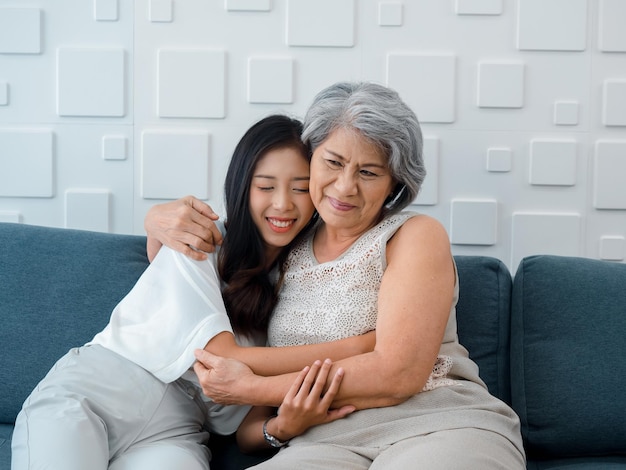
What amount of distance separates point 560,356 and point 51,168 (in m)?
1.67

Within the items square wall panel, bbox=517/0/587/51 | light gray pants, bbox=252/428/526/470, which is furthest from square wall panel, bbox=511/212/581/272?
light gray pants, bbox=252/428/526/470

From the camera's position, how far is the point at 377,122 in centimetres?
188

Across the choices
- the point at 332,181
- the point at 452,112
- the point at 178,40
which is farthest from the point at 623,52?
the point at 178,40

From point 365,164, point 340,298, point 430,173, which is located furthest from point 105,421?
point 430,173

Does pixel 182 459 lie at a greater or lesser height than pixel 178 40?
lesser

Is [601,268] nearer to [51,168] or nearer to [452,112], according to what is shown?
[452,112]

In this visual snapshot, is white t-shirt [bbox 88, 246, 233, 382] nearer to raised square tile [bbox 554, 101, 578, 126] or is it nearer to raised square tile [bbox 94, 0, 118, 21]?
raised square tile [bbox 94, 0, 118, 21]


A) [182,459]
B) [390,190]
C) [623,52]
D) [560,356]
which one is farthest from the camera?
[623,52]

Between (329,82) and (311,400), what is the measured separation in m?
1.17

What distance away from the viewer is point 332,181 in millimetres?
1940

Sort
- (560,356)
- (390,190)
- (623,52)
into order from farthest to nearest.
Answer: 1. (623,52)
2. (560,356)
3. (390,190)

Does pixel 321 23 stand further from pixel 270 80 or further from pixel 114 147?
pixel 114 147

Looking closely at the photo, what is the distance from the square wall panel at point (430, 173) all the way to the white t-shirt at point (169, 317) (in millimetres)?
845

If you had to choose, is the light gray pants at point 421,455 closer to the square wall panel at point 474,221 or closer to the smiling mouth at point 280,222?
the smiling mouth at point 280,222
